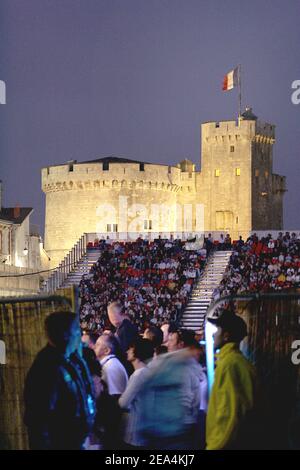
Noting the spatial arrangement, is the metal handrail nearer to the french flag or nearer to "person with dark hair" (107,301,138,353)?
the french flag

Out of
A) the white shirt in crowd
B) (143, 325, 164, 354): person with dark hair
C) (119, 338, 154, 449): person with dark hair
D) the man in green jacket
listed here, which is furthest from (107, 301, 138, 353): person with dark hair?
the man in green jacket

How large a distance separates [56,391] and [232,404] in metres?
1.53

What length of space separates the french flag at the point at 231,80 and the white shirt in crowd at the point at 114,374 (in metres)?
58.4

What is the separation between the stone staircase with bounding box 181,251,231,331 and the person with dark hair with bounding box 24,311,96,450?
92.4 ft

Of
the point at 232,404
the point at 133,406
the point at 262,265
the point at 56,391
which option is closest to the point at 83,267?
the point at 262,265

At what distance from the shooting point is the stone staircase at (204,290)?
41.3 metres

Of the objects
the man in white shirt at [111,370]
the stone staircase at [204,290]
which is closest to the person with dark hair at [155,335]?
the man in white shirt at [111,370]

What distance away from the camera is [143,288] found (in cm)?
4500

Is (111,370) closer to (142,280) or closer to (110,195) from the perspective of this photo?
(142,280)

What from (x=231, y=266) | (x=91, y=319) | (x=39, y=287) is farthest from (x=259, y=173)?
(x=91, y=319)

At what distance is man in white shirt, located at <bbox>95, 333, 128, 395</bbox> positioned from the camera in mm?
13094
